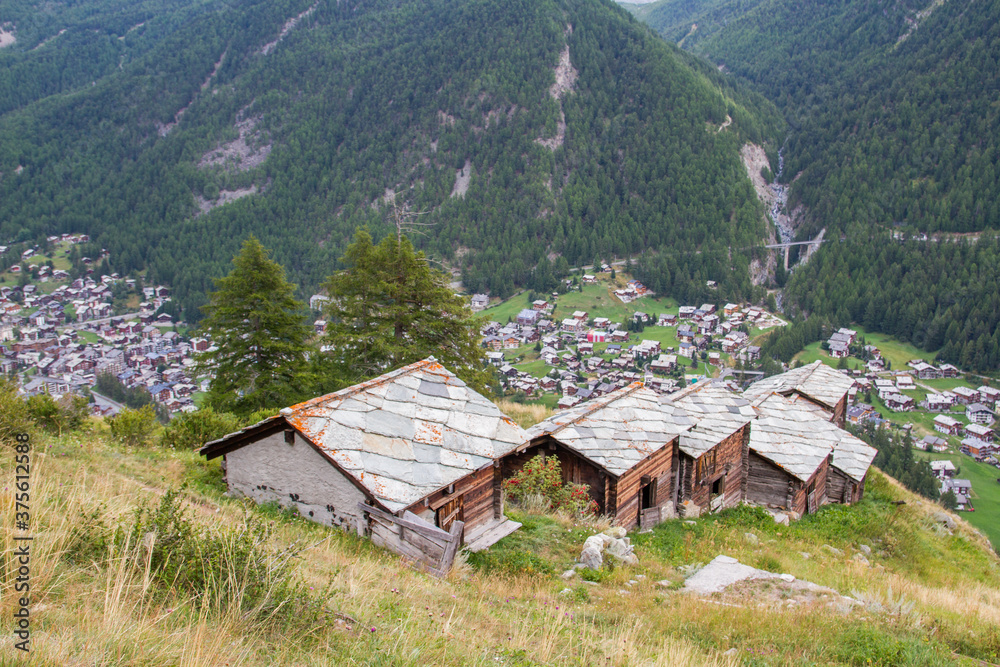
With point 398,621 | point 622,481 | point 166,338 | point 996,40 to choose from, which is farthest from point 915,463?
point 996,40

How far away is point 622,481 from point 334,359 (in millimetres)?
12068

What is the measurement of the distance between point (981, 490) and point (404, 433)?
75488 millimetres

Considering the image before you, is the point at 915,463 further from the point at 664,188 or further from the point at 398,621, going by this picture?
the point at 664,188

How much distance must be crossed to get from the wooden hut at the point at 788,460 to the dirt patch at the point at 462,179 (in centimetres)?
13263

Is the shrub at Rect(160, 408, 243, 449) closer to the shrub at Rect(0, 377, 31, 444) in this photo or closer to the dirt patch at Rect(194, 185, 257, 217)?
the shrub at Rect(0, 377, 31, 444)

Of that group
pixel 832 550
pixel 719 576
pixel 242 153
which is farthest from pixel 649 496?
pixel 242 153

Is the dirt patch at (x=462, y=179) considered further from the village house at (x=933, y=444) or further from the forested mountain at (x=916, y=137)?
the village house at (x=933, y=444)

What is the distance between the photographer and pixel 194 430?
615 inches

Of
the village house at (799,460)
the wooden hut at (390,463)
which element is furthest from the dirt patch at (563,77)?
the wooden hut at (390,463)

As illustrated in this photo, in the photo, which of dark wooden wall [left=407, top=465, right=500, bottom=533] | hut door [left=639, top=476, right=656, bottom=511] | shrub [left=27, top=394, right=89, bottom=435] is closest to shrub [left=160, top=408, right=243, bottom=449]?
shrub [left=27, top=394, right=89, bottom=435]

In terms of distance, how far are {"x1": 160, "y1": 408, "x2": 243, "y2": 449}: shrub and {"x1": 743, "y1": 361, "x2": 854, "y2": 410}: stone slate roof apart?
747 inches

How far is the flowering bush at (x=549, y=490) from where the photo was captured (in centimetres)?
1323

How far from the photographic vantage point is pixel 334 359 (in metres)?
22.2

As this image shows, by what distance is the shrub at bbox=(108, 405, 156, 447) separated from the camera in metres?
15.3
